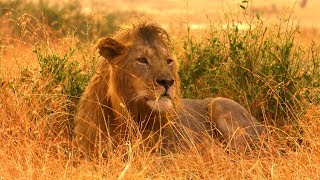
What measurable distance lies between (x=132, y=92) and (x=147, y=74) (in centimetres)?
19

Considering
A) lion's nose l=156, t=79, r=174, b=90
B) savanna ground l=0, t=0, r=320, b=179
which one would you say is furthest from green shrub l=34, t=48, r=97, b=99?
lion's nose l=156, t=79, r=174, b=90

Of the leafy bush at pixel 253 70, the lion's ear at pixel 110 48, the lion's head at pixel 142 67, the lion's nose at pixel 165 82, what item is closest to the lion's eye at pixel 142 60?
the lion's head at pixel 142 67

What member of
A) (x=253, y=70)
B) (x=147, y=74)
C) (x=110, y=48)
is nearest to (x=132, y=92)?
(x=147, y=74)

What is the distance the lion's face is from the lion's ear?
0.10 feet

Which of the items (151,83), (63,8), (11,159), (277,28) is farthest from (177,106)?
(63,8)

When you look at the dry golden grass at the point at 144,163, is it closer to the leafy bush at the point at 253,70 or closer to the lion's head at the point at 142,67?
the lion's head at the point at 142,67

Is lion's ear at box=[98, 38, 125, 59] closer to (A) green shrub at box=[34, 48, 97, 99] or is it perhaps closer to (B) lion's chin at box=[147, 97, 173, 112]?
(B) lion's chin at box=[147, 97, 173, 112]

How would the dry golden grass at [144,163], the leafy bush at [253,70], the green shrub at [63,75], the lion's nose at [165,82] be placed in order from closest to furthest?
the dry golden grass at [144,163] → the lion's nose at [165,82] → the green shrub at [63,75] → the leafy bush at [253,70]

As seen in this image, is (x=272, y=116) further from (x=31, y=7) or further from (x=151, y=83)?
(x=31, y=7)

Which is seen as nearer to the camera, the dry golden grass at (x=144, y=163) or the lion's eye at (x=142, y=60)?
the dry golden grass at (x=144, y=163)

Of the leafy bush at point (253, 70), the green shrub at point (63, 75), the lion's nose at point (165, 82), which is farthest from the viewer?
the leafy bush at point (253, 70)

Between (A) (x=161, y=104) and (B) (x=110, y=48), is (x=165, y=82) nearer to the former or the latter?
(A) (x=161, y=104)

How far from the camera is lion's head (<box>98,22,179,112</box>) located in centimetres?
586

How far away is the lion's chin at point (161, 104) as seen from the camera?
5.84 meters
